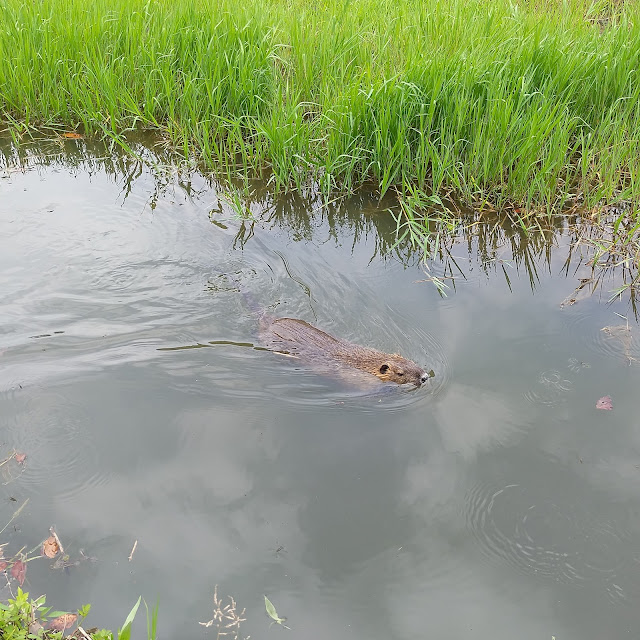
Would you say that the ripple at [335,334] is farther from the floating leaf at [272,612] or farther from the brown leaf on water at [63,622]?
the brown leaf on water at [63,622]

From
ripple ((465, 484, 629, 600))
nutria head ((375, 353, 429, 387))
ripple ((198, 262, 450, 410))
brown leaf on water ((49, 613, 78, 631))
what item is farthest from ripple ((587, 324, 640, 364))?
brown leaf on water ((49, 613, 78, 631))

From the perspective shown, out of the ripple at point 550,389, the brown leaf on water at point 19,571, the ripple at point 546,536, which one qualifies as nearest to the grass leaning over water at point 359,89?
the ripple at point 550,389

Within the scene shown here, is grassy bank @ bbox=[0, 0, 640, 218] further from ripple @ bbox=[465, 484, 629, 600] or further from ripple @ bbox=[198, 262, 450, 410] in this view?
ripple @ bbox=[465, 484, 629, 600]

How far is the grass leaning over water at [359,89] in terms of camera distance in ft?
16.0

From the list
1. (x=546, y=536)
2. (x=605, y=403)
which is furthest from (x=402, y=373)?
(x=546, y=536)

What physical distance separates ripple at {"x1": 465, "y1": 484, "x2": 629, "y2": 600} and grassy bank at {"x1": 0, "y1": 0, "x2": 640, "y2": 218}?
9.44ft

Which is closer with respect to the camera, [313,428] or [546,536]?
[546,536]

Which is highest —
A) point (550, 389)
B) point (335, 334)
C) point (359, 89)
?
point (359, 89)

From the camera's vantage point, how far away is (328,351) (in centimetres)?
376

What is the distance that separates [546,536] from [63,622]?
2040 mm

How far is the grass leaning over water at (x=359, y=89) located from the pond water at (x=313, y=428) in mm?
541

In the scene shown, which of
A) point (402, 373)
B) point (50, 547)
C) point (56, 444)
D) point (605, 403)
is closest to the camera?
point (50, 547)

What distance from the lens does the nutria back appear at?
362 cm

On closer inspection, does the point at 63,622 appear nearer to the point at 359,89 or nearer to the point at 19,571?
the point at 19,571
